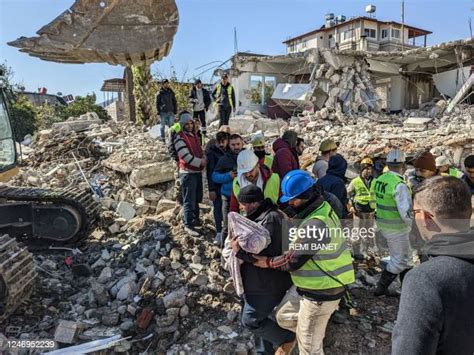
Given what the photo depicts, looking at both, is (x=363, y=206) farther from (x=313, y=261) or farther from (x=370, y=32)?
(x=370, y=32)

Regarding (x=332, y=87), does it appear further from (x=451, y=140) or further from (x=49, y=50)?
(x=49, y=50)

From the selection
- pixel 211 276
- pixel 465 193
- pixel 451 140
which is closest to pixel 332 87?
pixel 451 140

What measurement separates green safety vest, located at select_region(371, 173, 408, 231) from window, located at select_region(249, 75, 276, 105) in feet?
49.8

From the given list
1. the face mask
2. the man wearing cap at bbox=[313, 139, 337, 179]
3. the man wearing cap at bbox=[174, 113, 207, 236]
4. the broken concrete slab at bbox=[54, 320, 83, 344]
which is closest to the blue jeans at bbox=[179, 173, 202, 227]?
the man wearing cap at bbox=[174, 113, 207, 236]

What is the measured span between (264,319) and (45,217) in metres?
4.32

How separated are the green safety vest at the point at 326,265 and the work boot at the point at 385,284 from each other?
171cm

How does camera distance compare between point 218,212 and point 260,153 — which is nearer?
point 260,153

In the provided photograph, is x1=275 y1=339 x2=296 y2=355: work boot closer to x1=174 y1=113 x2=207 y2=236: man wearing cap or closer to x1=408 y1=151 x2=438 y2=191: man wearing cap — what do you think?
x1=408 y1=151 x2=438 y2=191: man wearing cap

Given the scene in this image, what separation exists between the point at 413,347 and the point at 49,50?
2.35 m

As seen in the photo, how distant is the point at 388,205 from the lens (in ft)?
14.2

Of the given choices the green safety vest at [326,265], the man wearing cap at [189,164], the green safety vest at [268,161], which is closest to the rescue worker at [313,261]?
the green safety vest at [326,265]

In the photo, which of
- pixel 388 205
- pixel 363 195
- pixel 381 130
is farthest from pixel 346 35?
pixel 388 205

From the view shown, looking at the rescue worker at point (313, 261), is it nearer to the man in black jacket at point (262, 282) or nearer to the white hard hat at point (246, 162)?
the man in black jacket at point (262, 282)

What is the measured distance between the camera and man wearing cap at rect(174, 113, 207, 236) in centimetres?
561
